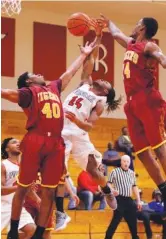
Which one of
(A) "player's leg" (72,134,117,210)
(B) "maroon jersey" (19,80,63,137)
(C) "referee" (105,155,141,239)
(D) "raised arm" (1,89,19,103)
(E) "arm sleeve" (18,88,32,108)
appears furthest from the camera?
(C) "referee" (105,155,141,239)

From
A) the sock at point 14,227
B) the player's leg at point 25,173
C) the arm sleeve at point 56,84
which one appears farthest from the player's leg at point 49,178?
the arm sleeve at point 56,84

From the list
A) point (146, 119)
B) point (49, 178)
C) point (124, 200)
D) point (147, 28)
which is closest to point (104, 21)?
point (147, 28)

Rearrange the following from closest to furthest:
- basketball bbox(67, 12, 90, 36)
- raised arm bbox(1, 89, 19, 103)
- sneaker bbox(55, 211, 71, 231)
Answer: raised arm bbox(1, 89, 19, 103), basketball bbox(67, 12, 90, 36), sneaker bbox(55, 211, 71, 231)

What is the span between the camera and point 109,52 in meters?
16.1

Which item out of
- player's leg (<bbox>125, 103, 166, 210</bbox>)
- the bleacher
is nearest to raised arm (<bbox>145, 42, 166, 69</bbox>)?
player's leg (<bbox>125, 103, 166, 210</bbox>)

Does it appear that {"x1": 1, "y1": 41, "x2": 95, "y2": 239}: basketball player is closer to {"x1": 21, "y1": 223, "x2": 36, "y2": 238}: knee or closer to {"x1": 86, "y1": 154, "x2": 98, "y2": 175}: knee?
{"x1": 21, "y1": 223, "x2": 36, "y2": 238}: knee

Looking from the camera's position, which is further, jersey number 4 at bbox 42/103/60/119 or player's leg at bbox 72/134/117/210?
player's leg at bbox 72/134/117/210

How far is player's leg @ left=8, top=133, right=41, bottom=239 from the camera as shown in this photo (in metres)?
5.97

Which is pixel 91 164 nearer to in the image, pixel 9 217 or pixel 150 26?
pixel 9 217

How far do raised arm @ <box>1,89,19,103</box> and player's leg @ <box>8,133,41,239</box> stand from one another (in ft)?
1.60

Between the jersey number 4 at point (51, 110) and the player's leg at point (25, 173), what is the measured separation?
0.98 feet

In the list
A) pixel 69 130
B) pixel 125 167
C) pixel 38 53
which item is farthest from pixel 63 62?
pixel 69 130

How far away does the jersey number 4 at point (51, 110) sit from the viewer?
6073 mm

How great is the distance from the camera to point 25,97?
5984 mm
